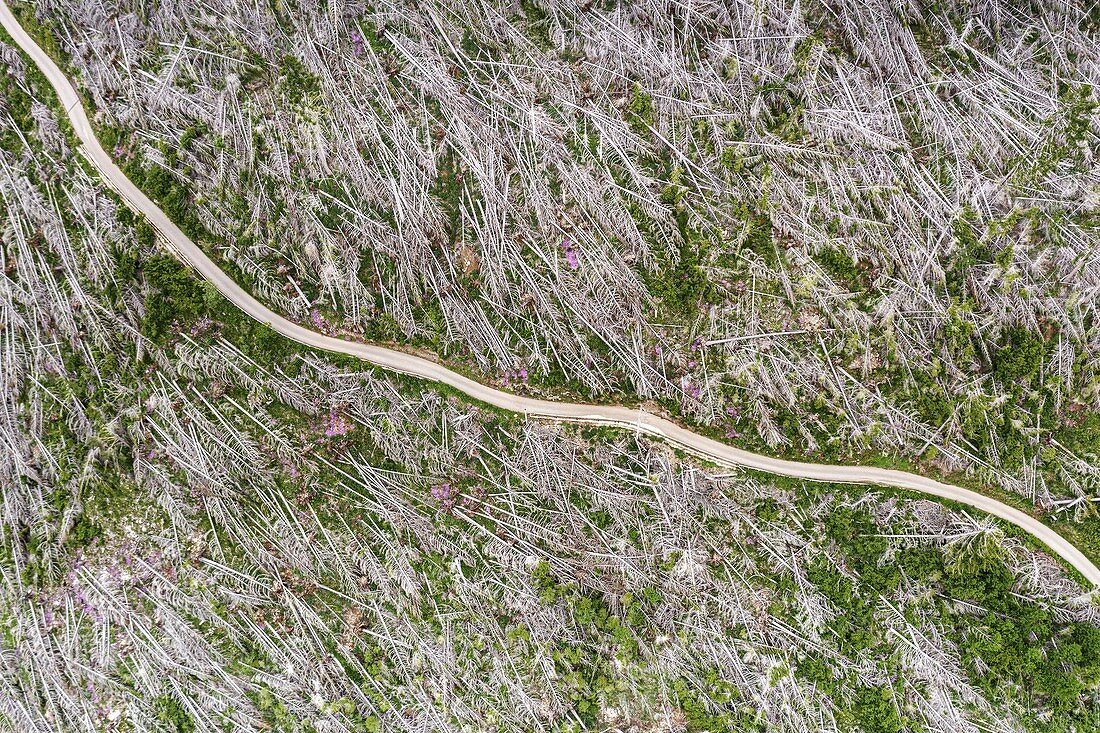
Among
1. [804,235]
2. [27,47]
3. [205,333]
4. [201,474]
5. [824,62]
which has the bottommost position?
[201,474]

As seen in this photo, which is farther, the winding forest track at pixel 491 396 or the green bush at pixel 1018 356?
the winding forest track at pixel 491 396

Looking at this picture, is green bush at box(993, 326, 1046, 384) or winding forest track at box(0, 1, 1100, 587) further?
winding forest track at box(0, 1, 1100, 587)

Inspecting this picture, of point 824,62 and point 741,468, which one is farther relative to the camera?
point 741,468

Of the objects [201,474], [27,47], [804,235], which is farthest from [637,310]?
[27,47]

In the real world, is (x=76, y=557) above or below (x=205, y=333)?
below

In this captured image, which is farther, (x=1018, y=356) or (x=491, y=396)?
(x=491, y=396)

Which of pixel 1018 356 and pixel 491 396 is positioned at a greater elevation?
pixel 491 396

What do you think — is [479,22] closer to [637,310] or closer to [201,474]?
[637,310]
